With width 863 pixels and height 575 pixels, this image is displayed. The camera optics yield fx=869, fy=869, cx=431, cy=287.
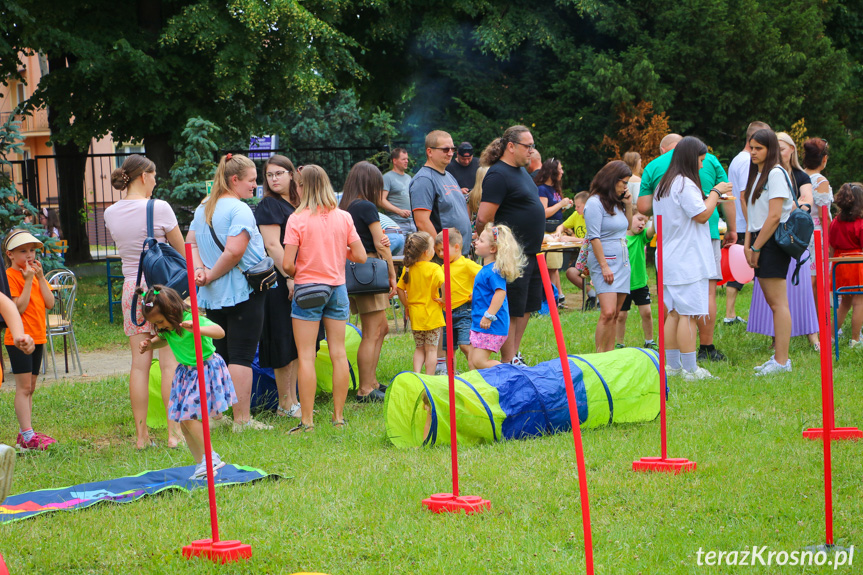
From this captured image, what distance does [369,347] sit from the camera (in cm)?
723

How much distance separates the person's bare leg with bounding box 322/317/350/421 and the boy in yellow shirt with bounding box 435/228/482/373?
1145mm

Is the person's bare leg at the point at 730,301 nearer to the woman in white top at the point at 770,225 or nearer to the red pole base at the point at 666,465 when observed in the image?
the woman in white top at the point at 770,225

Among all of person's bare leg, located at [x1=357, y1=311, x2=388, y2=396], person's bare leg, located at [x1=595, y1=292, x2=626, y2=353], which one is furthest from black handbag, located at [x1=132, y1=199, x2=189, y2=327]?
person's bare leg, located at [x1=595, y1=292, x2=626, y2=353]

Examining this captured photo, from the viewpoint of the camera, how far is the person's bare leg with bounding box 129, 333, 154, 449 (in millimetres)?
5898

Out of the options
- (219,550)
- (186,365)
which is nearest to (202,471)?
(186,365)

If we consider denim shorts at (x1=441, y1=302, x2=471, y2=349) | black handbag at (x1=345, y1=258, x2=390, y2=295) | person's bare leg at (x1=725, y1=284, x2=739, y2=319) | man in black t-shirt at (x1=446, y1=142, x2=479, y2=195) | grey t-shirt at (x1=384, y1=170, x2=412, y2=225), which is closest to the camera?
black handbag at (x1=345, y1=258, x2=390, y2=295)

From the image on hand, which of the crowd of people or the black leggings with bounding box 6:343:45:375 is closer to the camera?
the crowd of people

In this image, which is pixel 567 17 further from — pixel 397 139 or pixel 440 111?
pixel 397 139

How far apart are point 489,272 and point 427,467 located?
2075 millimetres

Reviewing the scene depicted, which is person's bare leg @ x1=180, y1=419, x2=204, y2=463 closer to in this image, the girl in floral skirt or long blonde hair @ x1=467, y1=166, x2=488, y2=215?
the girl in floral skirt

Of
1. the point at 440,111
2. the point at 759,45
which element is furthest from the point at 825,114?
the point at 440,111

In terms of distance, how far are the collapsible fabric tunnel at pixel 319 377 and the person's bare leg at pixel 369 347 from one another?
0.17 metres

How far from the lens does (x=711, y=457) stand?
5.05 m

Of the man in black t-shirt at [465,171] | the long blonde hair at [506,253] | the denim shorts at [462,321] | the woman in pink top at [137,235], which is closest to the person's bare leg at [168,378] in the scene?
the woman in pink top at [137,235]
